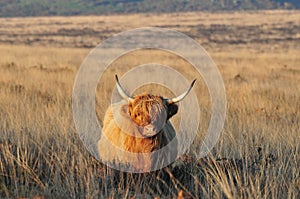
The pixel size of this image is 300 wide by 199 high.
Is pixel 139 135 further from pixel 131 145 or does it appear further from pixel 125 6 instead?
pixel 125 6

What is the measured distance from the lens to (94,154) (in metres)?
5.76

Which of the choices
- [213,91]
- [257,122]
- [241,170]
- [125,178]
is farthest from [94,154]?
[213,91]

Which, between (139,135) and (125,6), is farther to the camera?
(125,6)

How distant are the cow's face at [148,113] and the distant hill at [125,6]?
139798mm

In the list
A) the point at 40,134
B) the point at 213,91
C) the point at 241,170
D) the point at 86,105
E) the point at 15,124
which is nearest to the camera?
the point at 241,170

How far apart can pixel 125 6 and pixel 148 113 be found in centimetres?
16780

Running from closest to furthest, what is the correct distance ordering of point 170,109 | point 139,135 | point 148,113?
1. point 148,113
2. point 139,135
3. point 170,109

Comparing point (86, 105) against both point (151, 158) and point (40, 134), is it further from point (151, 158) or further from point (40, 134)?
point (151, 158)

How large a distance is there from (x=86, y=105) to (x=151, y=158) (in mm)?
4041

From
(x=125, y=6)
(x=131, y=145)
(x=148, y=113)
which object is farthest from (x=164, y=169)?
(x=125, y=6)

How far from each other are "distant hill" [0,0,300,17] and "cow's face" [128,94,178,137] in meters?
140

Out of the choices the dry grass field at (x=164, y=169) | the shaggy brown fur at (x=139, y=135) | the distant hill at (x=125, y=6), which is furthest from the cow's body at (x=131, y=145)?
the distant hill at (x=125, y=6)

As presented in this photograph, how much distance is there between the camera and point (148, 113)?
516cm

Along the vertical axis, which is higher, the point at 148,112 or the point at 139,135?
the point at 148,112
